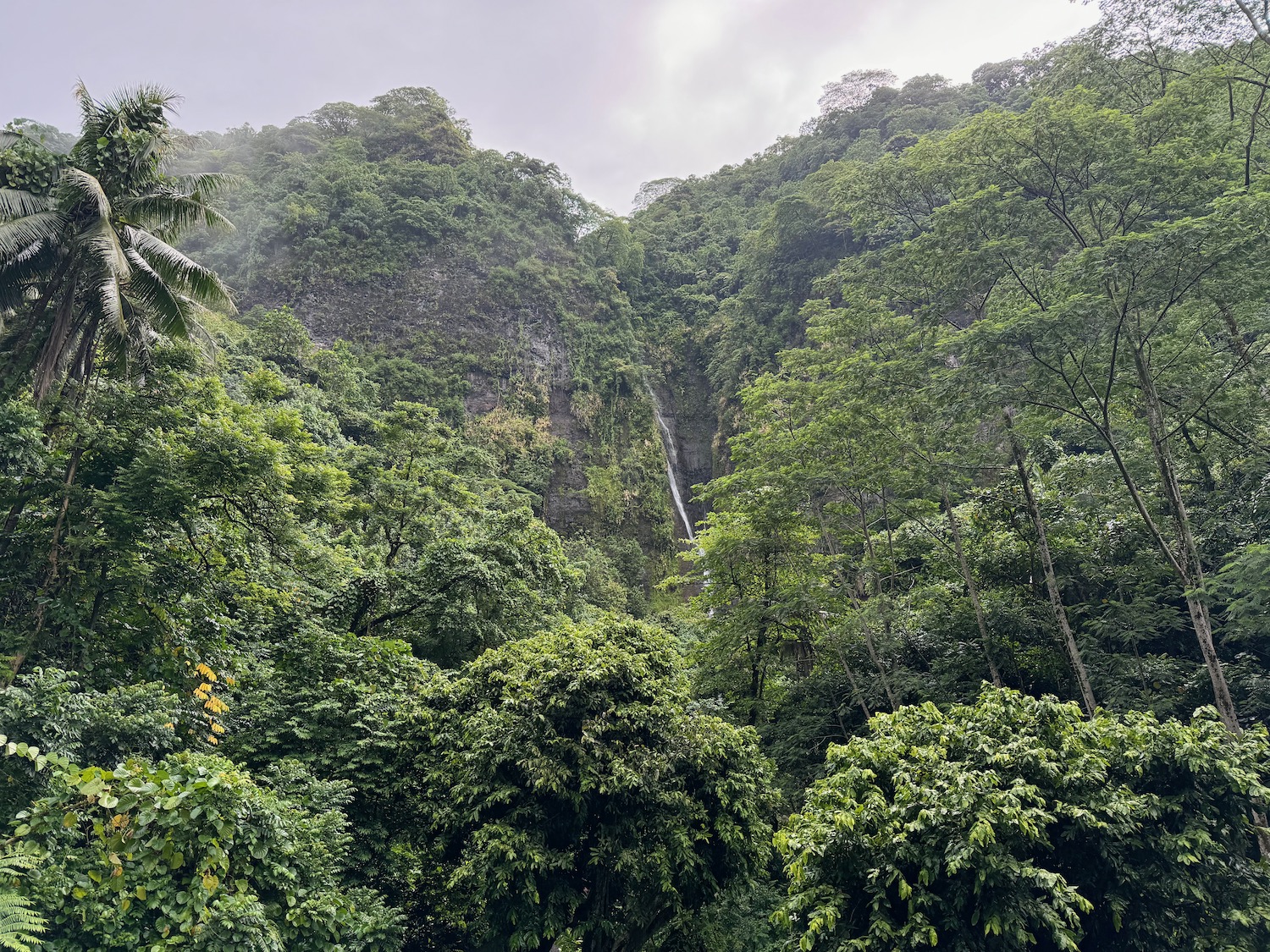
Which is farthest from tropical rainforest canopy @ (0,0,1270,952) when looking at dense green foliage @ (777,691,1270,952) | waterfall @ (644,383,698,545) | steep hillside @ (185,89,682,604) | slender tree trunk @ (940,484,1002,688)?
waterfall @ (644,383,698,545)

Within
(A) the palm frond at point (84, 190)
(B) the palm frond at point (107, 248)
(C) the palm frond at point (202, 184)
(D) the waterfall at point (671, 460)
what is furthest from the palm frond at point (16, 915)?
(D) the waterfall at point (671, 460)

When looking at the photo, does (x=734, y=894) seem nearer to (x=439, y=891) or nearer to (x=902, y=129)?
(x=439, y=891)

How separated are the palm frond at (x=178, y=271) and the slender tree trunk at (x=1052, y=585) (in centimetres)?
1185

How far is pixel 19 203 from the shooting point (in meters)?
7.66

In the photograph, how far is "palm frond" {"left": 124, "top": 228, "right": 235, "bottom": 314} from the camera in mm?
8500

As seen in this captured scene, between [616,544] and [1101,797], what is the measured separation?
84.0ft

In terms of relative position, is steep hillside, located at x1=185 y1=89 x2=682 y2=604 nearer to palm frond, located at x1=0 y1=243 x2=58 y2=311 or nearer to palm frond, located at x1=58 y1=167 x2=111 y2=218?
palm frond, located at x1=0 y1=243 x2=58 y2=311

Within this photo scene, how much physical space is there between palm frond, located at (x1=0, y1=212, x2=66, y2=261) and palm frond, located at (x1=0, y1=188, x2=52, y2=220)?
100 mm

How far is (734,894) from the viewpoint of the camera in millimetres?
6738

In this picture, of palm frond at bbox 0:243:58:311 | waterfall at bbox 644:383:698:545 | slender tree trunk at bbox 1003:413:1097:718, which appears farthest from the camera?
waterfall at bbox 644:383:698:545

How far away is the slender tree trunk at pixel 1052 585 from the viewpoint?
365 inches

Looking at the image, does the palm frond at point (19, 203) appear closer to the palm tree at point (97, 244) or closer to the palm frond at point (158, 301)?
the palm tree at point (97, 244)

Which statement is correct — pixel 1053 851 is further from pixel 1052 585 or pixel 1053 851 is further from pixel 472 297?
pixel 472 297

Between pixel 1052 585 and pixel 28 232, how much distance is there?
13902 millimetres
